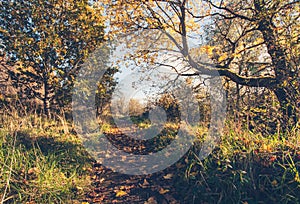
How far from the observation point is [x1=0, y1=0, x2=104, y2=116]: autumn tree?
514cm

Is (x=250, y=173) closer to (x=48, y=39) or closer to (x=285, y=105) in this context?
(x=285, y=105)

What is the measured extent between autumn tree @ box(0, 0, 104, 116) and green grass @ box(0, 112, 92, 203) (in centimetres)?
136

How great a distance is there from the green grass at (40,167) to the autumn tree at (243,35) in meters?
3.17

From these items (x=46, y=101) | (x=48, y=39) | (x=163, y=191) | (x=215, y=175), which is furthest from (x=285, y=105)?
(x=46, y=101)

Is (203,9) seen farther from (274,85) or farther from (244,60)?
(274,85)

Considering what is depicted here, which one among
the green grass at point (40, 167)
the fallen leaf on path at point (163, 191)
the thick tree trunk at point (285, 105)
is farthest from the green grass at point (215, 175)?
the thick tree trunk at point (285, 105)

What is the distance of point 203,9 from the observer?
5.99 m

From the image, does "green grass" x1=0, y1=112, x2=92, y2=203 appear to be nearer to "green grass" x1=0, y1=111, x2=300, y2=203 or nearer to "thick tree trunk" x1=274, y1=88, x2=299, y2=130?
"green grass" x1=0, y1=111, x2=300, y2=203

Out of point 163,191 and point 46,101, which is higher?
point 46,101

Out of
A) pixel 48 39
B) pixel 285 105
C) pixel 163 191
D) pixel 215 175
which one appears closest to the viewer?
pixel 215 175

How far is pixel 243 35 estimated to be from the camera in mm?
5566

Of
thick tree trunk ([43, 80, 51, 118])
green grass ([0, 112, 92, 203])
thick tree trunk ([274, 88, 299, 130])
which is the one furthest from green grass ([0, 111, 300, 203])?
thick tree trunk ([43, 80, 51, 118])

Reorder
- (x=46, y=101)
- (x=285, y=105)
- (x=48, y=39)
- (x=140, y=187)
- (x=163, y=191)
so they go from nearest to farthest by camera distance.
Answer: (x=163, y=191)
(x=140, y=187)
(x=285, y=105)
(x=48, y=39)
(x=46, y=101)

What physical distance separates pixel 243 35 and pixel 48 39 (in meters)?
4.84
